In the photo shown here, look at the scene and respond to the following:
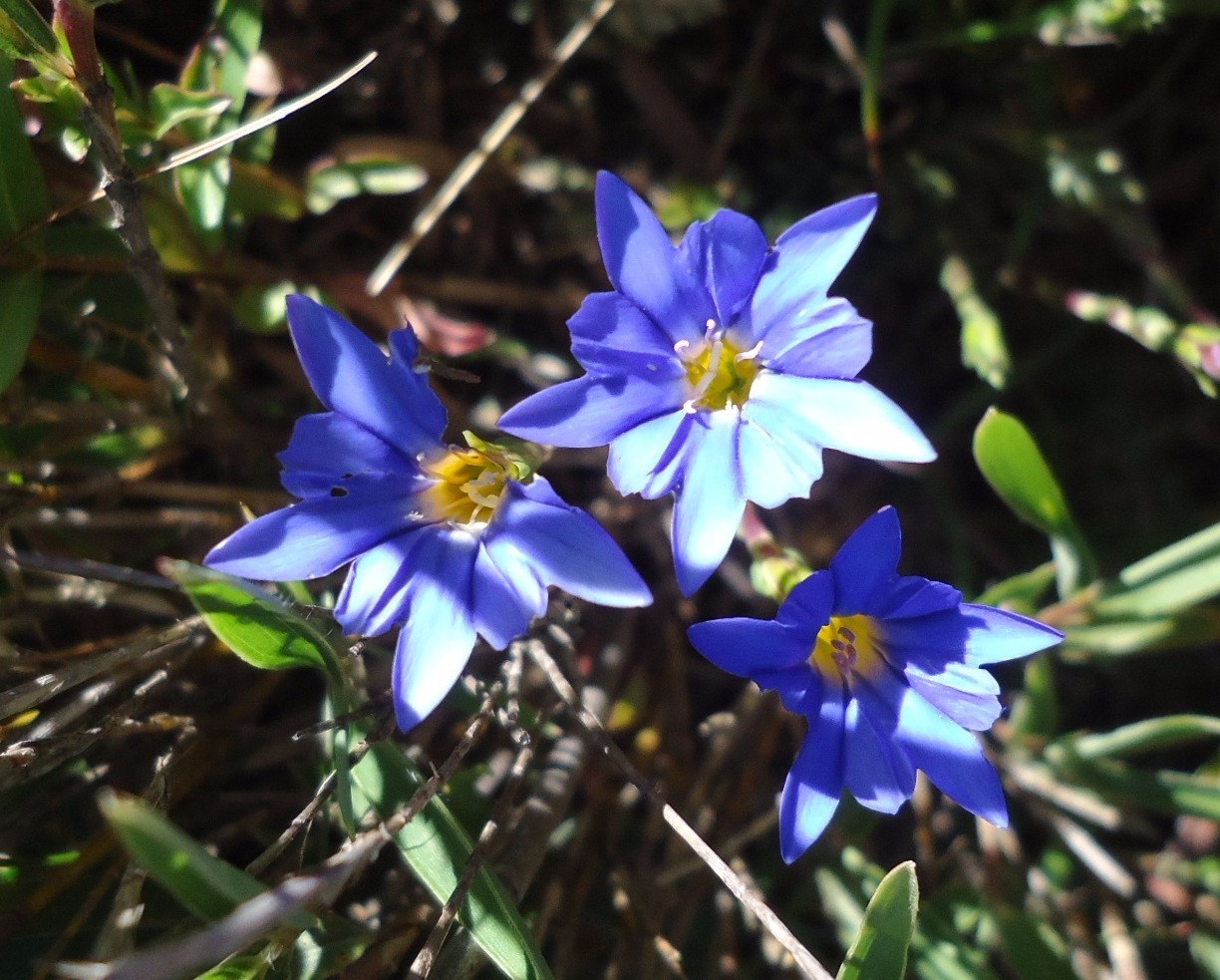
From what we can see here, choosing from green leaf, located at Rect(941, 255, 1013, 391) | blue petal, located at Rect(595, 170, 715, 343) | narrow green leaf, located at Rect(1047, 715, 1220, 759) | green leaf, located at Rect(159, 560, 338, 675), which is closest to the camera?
green leaf, located at Rect(159, 560, 338, 675)

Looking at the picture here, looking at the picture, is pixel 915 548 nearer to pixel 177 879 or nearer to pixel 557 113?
pixel 557 113

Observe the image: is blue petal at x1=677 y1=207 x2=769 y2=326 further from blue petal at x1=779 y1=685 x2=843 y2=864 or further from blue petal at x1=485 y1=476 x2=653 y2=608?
blue petal at x1=779 y1=685 x2=843 y2=864

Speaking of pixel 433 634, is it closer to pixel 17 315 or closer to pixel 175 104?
pixel 17 315

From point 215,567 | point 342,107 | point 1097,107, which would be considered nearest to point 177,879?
point 215,567

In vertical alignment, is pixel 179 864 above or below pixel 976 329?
above

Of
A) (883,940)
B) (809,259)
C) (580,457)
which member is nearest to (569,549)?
(809,259)

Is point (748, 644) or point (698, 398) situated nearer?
point (748, 644)

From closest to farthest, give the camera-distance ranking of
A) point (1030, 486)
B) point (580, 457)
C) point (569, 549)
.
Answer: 1. point (569, 549)
2. point (1030, 486)
3. point (580, 457)

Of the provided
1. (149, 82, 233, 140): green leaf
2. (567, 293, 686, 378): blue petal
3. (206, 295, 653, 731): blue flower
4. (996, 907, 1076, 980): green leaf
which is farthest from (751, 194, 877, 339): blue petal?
(996, 907, 1076, 980): green leaf
